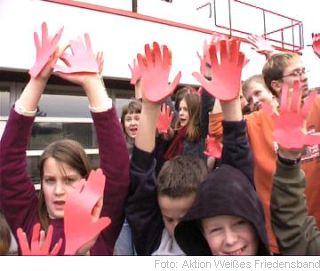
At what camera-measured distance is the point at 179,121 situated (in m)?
1.95

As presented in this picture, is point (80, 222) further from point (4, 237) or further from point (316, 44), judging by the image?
point (316, 44)

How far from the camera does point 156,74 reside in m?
0.97

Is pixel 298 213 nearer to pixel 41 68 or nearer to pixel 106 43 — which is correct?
pixel 41 68

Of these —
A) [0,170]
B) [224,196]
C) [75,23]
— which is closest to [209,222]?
[224,196]

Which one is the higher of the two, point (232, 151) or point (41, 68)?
point (41, 68)

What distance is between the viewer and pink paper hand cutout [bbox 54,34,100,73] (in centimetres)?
97

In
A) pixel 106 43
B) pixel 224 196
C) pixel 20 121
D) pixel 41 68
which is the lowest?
pixel 224 196

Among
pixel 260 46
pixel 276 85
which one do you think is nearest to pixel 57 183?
pixel 276 85

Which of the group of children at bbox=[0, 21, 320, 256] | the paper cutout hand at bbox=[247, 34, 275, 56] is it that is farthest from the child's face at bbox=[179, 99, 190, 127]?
the group of children at bbox=[0, 21, 320, 256]

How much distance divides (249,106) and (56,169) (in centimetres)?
100

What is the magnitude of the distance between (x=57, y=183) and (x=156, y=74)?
0.35 metres

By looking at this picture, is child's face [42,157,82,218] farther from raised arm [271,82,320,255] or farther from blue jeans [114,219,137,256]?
raised arm [271,82,320,255]

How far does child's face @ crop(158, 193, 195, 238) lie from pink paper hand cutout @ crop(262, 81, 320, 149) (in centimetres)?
28
